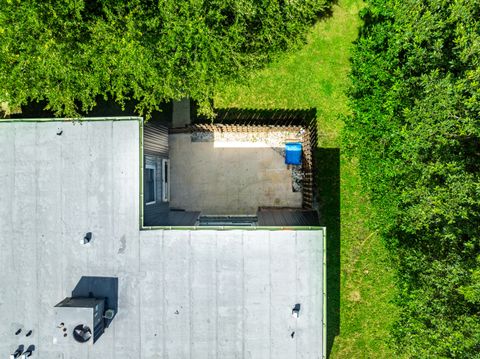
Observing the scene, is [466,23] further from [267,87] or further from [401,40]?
[267,87]

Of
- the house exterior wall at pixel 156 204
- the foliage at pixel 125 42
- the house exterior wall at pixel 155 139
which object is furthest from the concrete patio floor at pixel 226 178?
the foliage at pixel 125 42

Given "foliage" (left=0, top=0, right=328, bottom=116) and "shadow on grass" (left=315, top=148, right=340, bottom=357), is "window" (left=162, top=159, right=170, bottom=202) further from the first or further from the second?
"shadow on grass" (left=315, top=148, right=340, bottom=357)

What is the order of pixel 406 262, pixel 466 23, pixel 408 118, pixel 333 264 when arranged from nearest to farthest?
pixel 466 23 < pixel 408 118 < pixel 406 262 < pixel 333 264

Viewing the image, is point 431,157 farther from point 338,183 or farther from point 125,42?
point 125,42

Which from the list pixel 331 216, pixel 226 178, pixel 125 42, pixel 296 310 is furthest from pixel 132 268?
pixel 331 216

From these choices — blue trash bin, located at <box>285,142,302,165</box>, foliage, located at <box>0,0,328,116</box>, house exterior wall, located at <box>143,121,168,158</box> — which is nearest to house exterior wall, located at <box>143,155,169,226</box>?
house exterior wall, located at <box>143,121,168,158</box>

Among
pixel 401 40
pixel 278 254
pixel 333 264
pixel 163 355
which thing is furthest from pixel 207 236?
pixel 401 40
